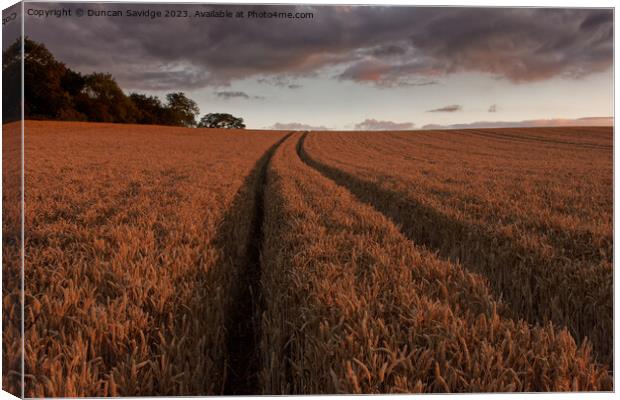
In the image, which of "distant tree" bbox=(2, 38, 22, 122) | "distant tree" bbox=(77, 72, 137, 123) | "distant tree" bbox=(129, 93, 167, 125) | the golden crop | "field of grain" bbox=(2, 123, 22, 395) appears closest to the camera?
the golden crop

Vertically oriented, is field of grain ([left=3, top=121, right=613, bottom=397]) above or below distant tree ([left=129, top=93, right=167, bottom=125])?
below

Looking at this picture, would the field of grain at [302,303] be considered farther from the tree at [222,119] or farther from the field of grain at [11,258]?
the tree at [222,119]

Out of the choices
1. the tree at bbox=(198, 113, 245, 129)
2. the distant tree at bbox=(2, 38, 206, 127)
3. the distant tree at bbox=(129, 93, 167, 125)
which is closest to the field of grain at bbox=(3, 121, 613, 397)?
the distant tree at bbox=(2, 38, 206, 127)

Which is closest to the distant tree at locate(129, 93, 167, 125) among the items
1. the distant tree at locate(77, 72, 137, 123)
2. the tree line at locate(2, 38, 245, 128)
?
the distant tree at locate(77, 72, 137, 123)

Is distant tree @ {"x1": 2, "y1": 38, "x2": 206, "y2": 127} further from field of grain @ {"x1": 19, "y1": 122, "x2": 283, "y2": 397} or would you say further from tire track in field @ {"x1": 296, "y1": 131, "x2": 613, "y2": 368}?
tire track in field @ {"x1": 296, "y1": 131, "x2": 613, "y2": 368}

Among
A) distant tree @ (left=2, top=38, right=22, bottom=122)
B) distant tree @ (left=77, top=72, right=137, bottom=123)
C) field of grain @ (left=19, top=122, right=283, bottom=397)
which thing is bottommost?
field of grain @ (left=19, top=122, right=283, bottom=397)

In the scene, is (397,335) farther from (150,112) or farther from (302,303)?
(150,112)

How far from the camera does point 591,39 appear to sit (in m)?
3.27

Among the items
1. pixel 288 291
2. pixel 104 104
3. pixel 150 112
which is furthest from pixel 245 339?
pixel 150 112

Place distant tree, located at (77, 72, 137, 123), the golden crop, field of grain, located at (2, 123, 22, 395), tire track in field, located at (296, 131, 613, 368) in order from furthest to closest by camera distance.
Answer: distant tree, located at (77, 72, 137, 123) → tire track in field, located at (296, 131, 613, 368) → field of grain, located at (2, 123, 22, 395) → the golden crop

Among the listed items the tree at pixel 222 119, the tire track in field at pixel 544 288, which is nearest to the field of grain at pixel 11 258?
the tree at pixel 222 119

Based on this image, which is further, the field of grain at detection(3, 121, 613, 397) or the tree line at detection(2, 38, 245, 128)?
the tree line at detection(2, 38, 245, 128)

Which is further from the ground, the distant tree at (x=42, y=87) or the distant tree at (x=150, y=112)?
the distant tree at (x=150, y=112)

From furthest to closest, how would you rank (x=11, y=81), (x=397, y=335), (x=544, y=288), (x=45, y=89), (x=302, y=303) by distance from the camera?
(x=45, y=89), (x=544, y=288), (x=302, y=303), (x=11, y=81), (x=397, y=335)
